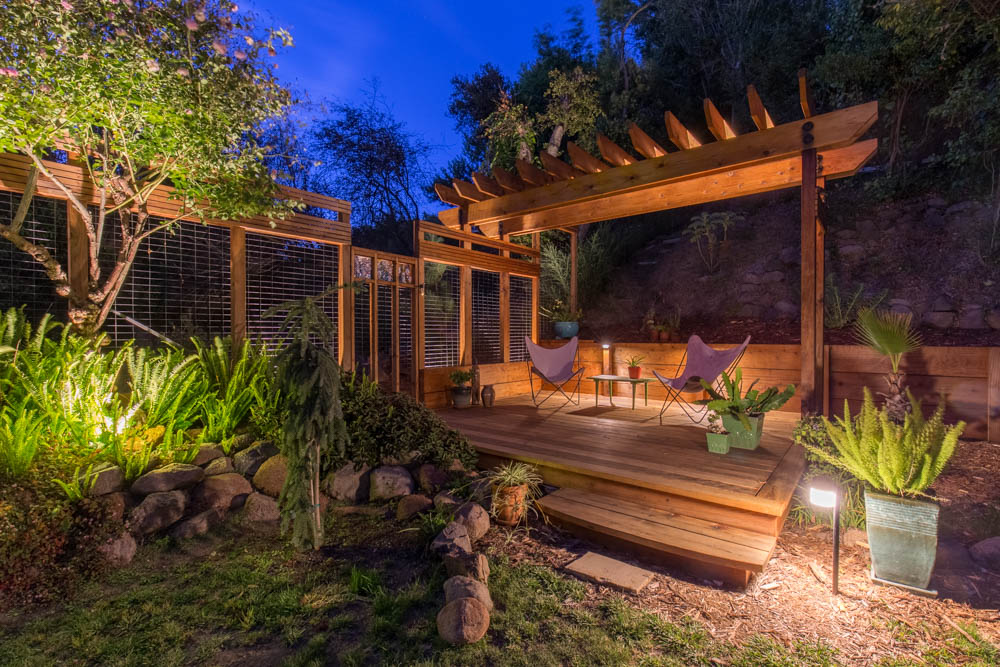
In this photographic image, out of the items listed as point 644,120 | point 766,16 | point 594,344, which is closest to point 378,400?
point 594,344

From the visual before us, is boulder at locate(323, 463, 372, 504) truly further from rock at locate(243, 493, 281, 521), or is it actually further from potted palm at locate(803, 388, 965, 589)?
potted palm at locate(803, 388, 965, 589)

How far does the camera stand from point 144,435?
3.08 meters

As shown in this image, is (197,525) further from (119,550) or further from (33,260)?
(33,260)

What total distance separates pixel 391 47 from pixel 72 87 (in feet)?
266

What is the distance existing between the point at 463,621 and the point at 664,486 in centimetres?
174

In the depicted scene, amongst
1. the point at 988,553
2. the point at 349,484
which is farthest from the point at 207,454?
the point at 988,553

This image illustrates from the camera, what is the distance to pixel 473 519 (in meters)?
2.91

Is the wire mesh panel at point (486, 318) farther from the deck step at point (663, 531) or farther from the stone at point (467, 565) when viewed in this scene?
the stone at point (467, 565)

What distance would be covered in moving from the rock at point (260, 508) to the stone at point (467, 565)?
1.24 m

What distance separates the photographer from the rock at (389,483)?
3.30 metres

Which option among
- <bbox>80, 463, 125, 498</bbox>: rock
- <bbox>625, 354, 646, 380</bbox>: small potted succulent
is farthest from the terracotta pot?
<bbox>625, 354, 646, 380</bbox>: small potted succulent

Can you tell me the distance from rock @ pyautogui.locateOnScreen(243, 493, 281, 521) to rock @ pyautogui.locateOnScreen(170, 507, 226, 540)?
152 mm

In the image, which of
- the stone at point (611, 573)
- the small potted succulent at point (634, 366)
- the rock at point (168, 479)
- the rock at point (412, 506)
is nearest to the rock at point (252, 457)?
the rock at point (168, 479)

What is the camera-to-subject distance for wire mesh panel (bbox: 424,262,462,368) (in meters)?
6.06
